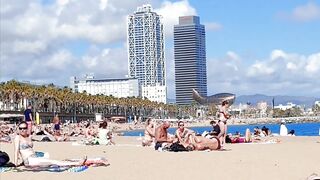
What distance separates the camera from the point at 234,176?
1005cm

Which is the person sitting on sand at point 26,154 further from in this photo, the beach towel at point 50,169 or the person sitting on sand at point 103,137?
the person sitting on sand at point 103,137

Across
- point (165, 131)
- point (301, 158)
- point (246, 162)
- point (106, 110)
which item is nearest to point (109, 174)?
point (246, 162)

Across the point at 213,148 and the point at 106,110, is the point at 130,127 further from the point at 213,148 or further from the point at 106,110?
the point at 213,148

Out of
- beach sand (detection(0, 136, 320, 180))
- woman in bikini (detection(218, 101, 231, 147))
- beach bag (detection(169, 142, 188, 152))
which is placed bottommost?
beach sand (detection(0, 136, 320, 180))

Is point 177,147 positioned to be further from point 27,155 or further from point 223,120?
point 27,155

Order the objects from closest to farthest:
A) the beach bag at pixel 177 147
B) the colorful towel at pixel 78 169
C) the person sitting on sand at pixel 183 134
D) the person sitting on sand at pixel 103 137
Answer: the colorful towel at pixel 78 169 → the beach bag at pixel 177 147 → the person sitting on sand at pixel 183 134 → the person sitting on sand at pixel 103 137

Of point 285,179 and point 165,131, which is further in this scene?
point 165,131

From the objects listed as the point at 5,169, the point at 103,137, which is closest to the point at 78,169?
the point at 5,169

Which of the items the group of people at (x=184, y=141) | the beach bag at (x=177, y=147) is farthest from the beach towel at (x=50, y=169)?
the group of people at (x=184, y=141)

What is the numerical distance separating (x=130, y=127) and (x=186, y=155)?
105 meters

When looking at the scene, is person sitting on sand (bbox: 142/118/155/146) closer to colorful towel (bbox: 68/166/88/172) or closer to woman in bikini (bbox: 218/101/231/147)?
woman in bikini (bbox: 218/101/231/147)

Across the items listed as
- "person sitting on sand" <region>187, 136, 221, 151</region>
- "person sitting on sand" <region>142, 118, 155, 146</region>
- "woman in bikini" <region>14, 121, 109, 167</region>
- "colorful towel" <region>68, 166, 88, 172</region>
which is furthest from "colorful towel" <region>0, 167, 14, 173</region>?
"person sitting on sand" <region>142, 118, 155, 146</region>

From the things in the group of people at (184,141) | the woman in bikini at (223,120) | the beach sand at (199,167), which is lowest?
the beach sand at (199,167)

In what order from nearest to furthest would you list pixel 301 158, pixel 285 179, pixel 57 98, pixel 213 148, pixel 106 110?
1. pixel 285 179
2. pixel 301 158
3. pixel 213 148
4. pixel 57 98
5. pixel 106 110
